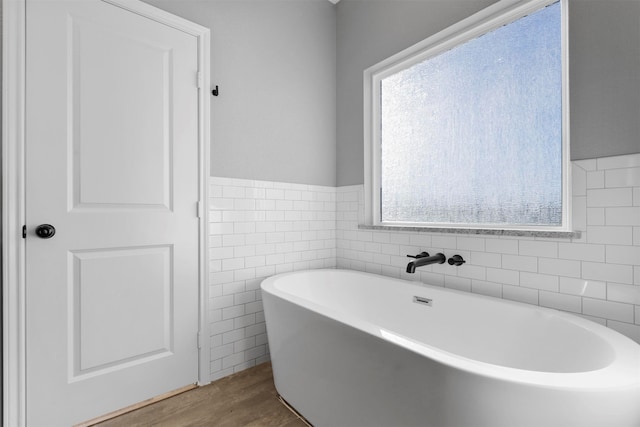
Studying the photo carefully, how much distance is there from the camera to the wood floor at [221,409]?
5.32 ft

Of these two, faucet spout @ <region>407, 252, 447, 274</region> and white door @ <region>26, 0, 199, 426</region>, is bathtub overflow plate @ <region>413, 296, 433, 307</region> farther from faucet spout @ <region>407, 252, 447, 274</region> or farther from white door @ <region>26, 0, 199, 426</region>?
A: white door @ <region>26, 0, 199, 426</region>

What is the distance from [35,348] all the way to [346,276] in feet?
5.71

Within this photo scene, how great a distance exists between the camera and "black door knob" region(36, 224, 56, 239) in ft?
4.85

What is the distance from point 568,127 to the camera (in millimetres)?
1527

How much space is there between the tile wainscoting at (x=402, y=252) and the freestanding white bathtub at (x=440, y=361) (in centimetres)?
19

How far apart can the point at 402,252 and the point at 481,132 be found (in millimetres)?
913

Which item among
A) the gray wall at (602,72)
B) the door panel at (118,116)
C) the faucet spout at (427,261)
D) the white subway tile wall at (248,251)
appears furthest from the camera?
the white subway tile wall at (248,251)

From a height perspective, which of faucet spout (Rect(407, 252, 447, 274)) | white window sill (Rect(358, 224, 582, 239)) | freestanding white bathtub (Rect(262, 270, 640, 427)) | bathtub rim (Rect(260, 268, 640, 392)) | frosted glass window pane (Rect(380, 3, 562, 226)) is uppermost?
frosted glass window pane (Rect(380, 3, 562, 226))

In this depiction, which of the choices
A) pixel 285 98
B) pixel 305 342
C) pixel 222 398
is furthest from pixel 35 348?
pixel 285 98

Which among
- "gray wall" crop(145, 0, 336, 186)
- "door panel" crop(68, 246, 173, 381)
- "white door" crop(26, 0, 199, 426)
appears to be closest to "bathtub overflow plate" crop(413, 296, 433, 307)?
"gray wall" crop(145, 0, 336, 186)

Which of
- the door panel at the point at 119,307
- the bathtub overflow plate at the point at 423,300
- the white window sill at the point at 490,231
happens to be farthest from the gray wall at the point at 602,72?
the door panel at the point at 119,307

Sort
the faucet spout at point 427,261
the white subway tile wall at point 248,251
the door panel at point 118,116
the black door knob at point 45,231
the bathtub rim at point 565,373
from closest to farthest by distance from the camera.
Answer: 1. the bathtub rim at point 565,373
2. the black door knob at point 45,231
3. the door panel at point 118,116
4. the faucet spout at point 427,261
5. the white subway tile wall at point 248,251

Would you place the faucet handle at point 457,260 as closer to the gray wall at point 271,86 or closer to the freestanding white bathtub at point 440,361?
the freestanding white bathtub at point 440,361

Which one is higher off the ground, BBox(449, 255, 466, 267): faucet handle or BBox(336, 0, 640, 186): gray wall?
BBox(336, 0, 640, 186): gray wall
